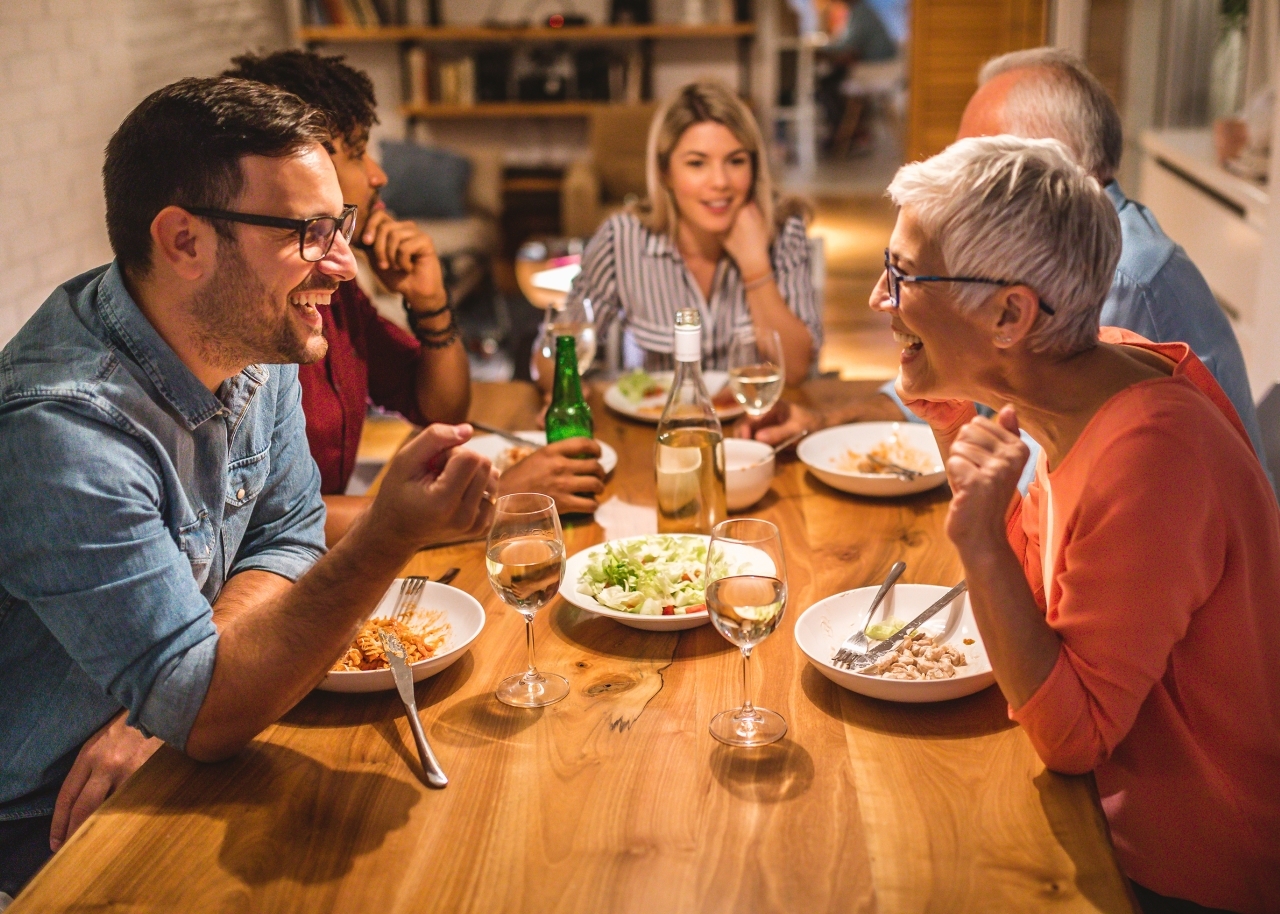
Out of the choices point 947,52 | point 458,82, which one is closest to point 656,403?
point 458,82

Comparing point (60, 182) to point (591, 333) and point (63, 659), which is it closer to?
point (591, 333)

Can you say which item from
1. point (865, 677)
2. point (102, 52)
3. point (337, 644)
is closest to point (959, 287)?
point (865, 677)

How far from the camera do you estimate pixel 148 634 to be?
3.93ft

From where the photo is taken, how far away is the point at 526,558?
1304 millimetres

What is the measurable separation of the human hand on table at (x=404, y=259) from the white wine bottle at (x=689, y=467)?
0.74 meters

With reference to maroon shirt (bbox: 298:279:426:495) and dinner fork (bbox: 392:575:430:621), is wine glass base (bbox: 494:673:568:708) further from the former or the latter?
maroon shirt (bbox: 298:279:426:495)

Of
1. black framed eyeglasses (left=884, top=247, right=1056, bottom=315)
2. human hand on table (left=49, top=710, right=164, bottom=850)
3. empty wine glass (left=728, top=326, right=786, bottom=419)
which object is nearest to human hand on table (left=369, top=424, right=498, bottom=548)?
human hand on table (left=49, top=710, right=164, bottom=850)

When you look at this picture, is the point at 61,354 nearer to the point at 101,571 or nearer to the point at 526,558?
the point at 101,571

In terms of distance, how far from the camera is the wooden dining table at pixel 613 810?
Result: 1037mm

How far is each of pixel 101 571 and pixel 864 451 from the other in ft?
4.34

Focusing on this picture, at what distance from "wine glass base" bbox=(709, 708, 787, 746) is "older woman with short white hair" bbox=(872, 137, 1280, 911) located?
0.25 meters

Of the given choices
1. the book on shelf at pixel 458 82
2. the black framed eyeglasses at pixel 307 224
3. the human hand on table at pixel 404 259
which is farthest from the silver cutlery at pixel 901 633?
the book on shelf at pixel 458 82

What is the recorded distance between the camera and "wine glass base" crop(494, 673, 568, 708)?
135cm

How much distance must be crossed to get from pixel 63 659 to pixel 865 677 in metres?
0.94
